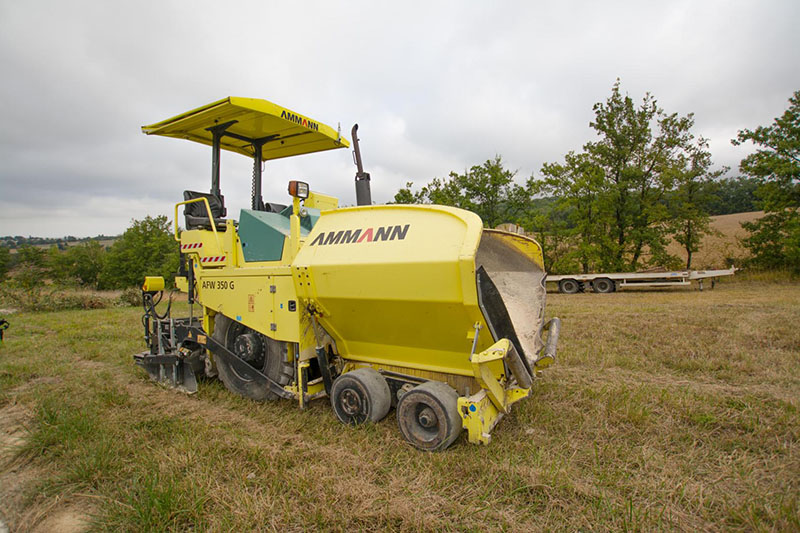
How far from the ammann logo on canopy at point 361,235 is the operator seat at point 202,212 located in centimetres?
161

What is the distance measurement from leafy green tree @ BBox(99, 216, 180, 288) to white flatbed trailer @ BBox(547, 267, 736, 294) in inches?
1293

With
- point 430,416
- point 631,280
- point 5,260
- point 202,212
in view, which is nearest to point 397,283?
point 430,416

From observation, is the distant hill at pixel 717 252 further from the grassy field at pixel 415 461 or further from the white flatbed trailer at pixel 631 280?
the grassy field at pixel 415 461

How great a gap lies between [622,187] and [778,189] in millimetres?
6710

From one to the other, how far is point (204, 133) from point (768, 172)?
24.1 m

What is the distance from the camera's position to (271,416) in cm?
385

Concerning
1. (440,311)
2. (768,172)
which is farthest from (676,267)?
(440,311)

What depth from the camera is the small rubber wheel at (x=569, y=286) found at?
1823 cm

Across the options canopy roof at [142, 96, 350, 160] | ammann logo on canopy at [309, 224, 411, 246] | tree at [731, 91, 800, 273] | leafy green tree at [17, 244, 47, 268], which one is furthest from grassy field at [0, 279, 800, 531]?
leafy green tree at [17, 244, 47, 268]

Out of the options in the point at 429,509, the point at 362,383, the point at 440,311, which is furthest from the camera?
the point at 362,383

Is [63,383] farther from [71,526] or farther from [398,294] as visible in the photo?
[398,294]

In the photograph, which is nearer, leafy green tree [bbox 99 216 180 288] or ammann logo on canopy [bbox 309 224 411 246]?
ammann logo on canopy [bbox 309 224 411 246]

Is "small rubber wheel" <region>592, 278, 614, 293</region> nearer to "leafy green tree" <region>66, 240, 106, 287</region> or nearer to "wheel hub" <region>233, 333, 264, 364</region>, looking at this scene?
"wheel hub" <region>233, 333, 264, 364</region>

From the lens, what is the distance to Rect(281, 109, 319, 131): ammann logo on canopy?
4562 millimetres
